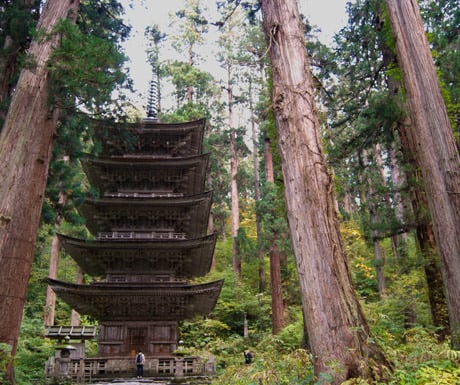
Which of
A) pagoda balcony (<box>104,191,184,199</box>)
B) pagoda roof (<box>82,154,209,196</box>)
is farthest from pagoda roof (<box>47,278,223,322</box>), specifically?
pagoda roof (<box>82,154,209,196</box>)

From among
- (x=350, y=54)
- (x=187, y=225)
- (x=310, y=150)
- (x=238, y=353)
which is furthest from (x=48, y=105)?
(x=238, y=353)

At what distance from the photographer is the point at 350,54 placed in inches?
467

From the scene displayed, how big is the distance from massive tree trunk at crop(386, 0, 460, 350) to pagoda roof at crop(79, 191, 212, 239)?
9385mm

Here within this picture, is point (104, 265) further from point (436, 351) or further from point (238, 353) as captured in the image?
point (436, 351)

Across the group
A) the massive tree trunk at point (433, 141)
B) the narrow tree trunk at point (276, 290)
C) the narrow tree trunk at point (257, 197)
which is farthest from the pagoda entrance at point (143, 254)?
the massive tree trunk at point (433, 141)

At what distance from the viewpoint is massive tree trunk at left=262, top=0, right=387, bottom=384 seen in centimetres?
369

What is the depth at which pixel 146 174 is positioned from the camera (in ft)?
54.4

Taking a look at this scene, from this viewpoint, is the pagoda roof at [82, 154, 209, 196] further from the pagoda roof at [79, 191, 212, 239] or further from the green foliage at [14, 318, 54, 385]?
the green foliage at [14, 318, 54, 385]

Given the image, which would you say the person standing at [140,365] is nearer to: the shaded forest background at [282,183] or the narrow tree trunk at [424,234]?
the shaded forest background at [282,183]

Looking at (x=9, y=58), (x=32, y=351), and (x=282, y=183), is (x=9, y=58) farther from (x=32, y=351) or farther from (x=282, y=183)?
(x=32, y=351)

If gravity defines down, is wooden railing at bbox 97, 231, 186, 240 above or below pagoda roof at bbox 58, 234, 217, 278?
above

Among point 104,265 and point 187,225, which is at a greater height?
Result: point 187,225

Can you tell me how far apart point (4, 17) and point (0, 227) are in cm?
547

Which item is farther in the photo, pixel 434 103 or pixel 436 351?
pixel 434 103
